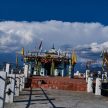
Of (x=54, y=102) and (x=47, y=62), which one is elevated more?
(x=47, y=62)

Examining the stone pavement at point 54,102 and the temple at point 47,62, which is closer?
the stone pavement at point 54,102

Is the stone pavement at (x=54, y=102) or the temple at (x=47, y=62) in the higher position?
the temple at (x=47, y=62)

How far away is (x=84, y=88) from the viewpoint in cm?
3453

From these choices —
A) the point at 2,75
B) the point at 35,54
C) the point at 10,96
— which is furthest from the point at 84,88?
the point at 35,54

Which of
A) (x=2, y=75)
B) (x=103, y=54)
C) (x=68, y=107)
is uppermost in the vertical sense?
(x=103, y=54)

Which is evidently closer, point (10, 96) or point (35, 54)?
point (10, 96)

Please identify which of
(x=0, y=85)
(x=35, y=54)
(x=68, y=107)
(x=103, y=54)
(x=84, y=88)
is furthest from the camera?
(x=35, y=54)

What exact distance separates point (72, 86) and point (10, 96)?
1757 cm

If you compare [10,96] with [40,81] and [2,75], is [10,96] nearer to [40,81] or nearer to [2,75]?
[2,75]

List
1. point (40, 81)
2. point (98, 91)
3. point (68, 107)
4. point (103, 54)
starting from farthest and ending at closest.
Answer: point (103, 54), point (40, 81), point (98, 91), point (68, 107)

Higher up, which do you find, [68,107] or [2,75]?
[2,75]

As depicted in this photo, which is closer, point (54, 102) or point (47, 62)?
point (54, 102)

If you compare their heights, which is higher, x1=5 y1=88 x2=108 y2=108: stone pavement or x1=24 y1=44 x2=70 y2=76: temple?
x1=24 y1=44 x2=70 y2=76: temple

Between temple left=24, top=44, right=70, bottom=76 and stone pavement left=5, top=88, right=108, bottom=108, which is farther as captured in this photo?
temple left=24, top=44, right=70, bottom=76
